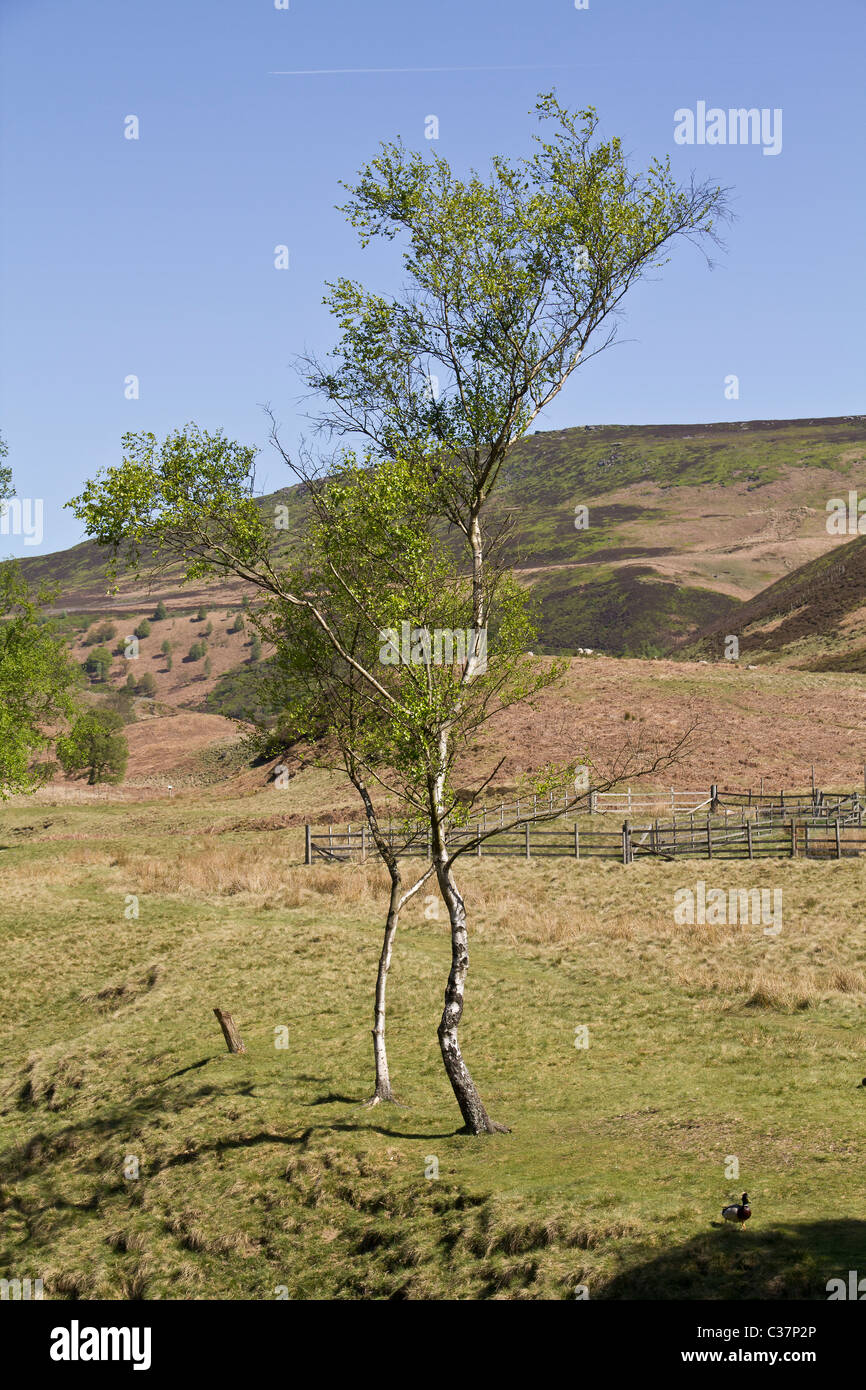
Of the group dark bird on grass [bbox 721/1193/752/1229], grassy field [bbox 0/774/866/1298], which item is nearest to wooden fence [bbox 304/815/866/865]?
grassy field [bbox 0/774/866/1298]

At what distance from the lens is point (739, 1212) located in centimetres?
1147

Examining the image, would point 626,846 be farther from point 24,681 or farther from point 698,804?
point 24,681

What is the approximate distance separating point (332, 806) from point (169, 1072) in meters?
42.0

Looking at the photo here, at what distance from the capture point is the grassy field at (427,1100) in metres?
12.6

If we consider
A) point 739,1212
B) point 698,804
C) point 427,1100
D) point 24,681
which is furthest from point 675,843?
point 739,1212

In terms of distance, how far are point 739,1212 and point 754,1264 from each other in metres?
0.69

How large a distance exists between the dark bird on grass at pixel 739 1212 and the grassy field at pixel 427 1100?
0.18 meters

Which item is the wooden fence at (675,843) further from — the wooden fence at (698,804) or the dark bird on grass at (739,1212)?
the dark bird on grass at (739,1212)

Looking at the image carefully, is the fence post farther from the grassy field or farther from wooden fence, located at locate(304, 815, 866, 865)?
the grassy field

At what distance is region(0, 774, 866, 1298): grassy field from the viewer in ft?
41.4

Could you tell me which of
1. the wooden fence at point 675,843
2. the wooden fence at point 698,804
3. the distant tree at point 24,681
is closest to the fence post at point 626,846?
the wooden fence at point 675,843
